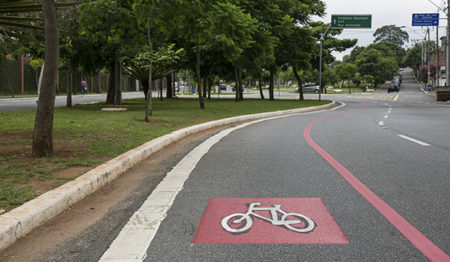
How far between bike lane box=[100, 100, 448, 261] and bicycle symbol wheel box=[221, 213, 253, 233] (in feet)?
0.29

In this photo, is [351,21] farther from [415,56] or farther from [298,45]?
[415,56]

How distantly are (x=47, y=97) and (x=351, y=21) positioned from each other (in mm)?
35839

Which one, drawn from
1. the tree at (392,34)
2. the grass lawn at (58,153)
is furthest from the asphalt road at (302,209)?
the tree at (392,34)

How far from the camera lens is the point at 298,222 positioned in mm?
4289

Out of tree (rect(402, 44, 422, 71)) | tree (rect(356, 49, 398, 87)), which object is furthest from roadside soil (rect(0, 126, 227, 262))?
tree (rect(402, 44, 422, 71))

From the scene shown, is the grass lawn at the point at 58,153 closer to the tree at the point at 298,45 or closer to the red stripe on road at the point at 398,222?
the red stripe on road at the point at 398,222

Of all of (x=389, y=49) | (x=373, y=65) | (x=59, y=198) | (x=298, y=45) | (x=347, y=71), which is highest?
(x=389, y=49)

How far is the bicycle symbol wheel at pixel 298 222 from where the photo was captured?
13.4 ft

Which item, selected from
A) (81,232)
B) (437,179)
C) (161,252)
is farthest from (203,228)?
(437,179)

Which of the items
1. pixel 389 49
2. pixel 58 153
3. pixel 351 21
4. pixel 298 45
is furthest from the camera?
pixel 389 49

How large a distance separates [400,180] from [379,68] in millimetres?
110053

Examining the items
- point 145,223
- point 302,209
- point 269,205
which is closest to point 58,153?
point 145,223

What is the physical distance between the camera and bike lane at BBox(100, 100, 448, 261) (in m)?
3.51

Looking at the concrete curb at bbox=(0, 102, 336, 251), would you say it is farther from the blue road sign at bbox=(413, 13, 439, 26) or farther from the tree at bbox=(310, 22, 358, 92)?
the blue road sign at bbox=(413, 13, 439, 26)
